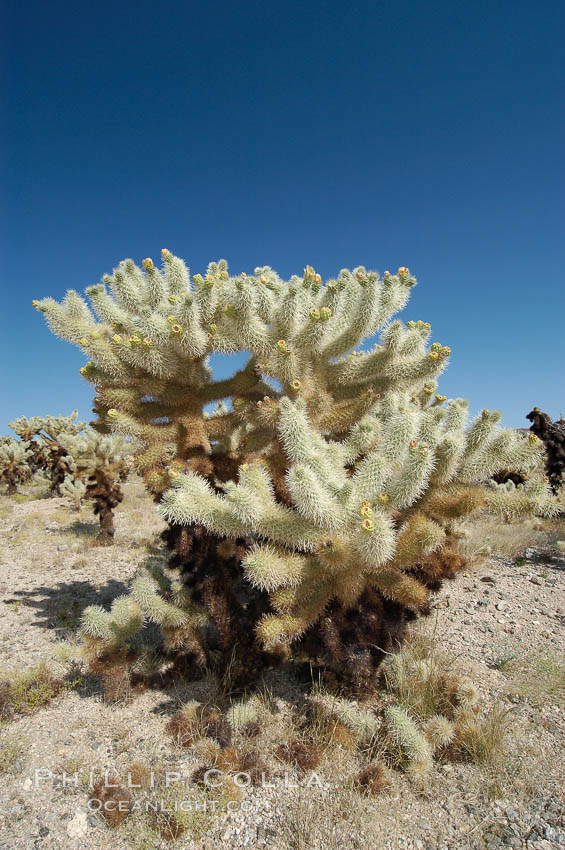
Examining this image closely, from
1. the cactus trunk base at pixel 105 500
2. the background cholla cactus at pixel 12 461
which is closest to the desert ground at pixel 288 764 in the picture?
the cactus trunk base at pixel 105 500

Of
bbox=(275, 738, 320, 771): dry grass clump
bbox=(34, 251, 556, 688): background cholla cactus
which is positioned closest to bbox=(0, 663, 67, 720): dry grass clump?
bbox=(34, 251, 556, 688): background cholla cactus

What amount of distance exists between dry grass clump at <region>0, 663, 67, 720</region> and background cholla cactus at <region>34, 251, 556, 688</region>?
651 mm

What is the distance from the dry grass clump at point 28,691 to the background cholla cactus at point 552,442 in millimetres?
11359

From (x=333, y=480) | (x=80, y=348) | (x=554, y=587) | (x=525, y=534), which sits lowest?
(x=554, y=587)

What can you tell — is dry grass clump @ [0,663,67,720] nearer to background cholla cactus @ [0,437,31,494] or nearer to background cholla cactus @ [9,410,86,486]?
background cholla cactus @ [9,410,86,486]

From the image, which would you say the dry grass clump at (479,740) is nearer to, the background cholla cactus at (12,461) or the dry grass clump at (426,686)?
the dry grass clump at (426,686)

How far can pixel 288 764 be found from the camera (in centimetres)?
321

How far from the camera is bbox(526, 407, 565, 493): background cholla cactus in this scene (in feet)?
37.7

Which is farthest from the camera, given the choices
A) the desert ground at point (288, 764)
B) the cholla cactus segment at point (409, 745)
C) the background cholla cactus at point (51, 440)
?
the background cholla cactus at point (51, 440)

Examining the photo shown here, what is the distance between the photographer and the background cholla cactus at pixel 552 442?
1149cm

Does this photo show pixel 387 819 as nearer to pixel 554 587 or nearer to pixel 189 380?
pixel 189 380

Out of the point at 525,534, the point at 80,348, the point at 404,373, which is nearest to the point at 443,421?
the point at 404,373

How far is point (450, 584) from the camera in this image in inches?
249

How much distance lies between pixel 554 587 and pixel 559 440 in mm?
6887
